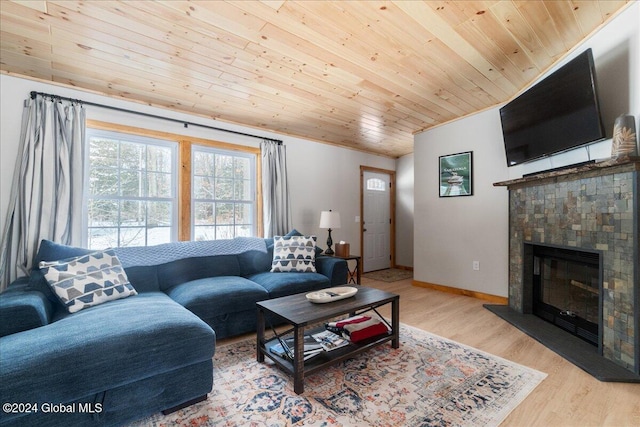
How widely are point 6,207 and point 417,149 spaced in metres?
4.69

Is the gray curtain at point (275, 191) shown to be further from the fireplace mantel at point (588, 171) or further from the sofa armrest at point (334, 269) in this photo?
the fireplace mantel at point (588, 171)

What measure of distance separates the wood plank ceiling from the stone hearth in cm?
106

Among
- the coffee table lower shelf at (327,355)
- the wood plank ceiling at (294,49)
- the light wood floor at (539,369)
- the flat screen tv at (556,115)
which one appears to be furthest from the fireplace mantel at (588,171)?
the coffee table lower shelf at (327,355)

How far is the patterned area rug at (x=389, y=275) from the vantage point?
4.86 metres

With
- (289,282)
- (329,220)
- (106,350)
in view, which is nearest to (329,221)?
(329,220)

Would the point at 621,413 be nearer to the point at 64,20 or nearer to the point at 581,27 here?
the point at 581,27

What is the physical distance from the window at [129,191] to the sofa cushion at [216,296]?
2.98ft

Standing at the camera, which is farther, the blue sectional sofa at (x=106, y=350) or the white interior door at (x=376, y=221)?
the white interior door at (x=376, y=221)

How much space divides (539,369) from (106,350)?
2622 mm

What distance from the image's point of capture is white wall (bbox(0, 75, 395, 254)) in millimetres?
2406

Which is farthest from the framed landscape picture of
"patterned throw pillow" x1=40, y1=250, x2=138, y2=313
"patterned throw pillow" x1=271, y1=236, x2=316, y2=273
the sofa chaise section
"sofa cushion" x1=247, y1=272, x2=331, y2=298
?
"patterned throw pillow" x1=40, y1=250, x2=138, y2=313

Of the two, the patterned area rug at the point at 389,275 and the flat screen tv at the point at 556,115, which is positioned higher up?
the flat screen tv at the point at 556,115

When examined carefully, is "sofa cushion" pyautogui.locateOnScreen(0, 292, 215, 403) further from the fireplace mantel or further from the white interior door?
the white interior door

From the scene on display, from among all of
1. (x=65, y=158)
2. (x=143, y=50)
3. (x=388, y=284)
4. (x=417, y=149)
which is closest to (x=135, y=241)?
(x=65, y=158)
